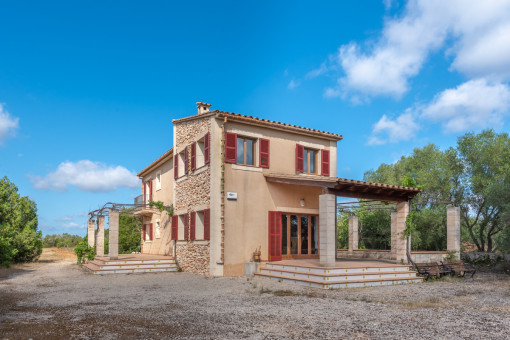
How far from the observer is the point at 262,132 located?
15.7m

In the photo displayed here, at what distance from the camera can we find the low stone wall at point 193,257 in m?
14.8

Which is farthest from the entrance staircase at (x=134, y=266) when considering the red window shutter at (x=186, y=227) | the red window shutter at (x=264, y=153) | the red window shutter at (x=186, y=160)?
the red window shutter at (x=264, y=153)

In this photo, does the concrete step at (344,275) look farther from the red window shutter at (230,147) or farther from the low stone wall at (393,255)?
the red window shutter at (230,147)

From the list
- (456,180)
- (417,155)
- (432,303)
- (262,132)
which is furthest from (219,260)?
(417,155)

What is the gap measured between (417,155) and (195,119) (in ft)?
64.1

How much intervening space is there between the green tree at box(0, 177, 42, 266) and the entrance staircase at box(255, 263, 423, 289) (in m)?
15.0

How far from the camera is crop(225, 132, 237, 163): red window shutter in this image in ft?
48.3

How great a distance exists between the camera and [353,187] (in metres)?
13.2

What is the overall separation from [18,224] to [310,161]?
1696 cm

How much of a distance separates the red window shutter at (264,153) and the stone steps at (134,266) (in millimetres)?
6072

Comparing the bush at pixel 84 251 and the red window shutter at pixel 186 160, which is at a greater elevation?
the red window shutter at pixel 186 160

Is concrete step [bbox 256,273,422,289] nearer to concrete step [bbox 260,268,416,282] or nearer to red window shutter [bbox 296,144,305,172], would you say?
concrete step [bbox 260,268,416,282]

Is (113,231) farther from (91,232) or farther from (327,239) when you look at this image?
(327,239)

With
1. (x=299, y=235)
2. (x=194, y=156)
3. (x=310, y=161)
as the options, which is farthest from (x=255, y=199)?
(x=310, y=161)
